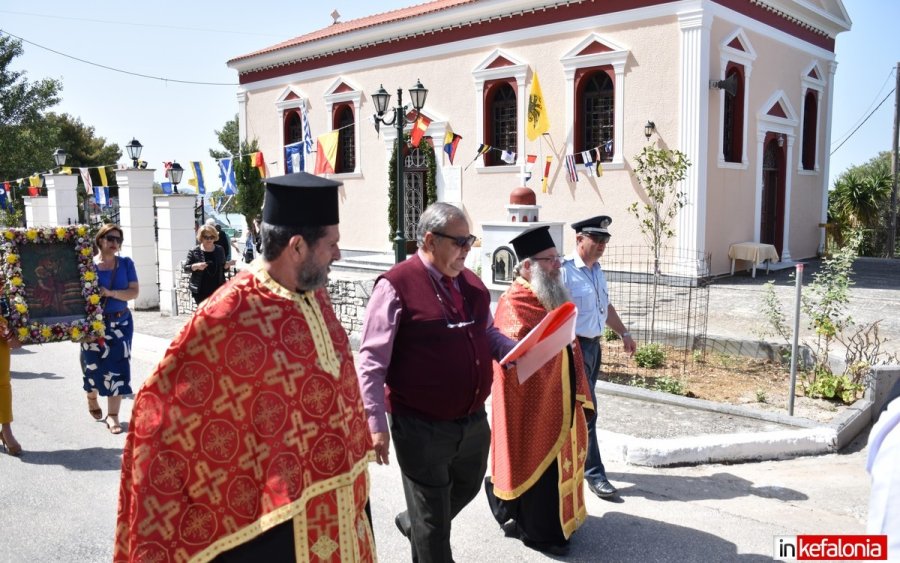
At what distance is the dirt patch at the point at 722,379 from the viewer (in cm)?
727

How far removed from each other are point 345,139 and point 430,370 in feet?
68.6

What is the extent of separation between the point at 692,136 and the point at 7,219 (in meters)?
17.8

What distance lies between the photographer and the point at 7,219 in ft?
66.9

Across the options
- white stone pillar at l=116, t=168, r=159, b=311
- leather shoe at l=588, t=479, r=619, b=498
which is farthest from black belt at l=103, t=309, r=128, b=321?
white stone pillar at l=116, t=168, r=159, b=311

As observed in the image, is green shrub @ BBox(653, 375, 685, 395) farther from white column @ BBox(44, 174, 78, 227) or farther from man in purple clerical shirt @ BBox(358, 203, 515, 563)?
white column @ BBox(44, 174, 78, 227)

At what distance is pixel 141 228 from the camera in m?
14.2

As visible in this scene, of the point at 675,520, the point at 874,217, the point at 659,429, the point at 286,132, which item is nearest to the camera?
the point at 675,520

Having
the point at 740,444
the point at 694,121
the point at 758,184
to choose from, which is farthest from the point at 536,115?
the point at 740,444

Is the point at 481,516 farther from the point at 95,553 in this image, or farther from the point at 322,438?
the point at 322,438

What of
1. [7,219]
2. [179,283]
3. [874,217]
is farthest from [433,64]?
[874,217]

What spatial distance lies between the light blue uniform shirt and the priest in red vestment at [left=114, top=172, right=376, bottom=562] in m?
2.94

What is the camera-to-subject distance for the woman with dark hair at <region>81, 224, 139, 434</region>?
6.65 m

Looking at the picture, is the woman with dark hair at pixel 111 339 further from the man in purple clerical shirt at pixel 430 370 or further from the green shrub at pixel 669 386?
the green shrub at pixel 669 386

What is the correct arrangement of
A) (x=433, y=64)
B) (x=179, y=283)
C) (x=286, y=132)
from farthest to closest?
(x=286, y=132), (x=433, y=64), (x=179, y=283)
